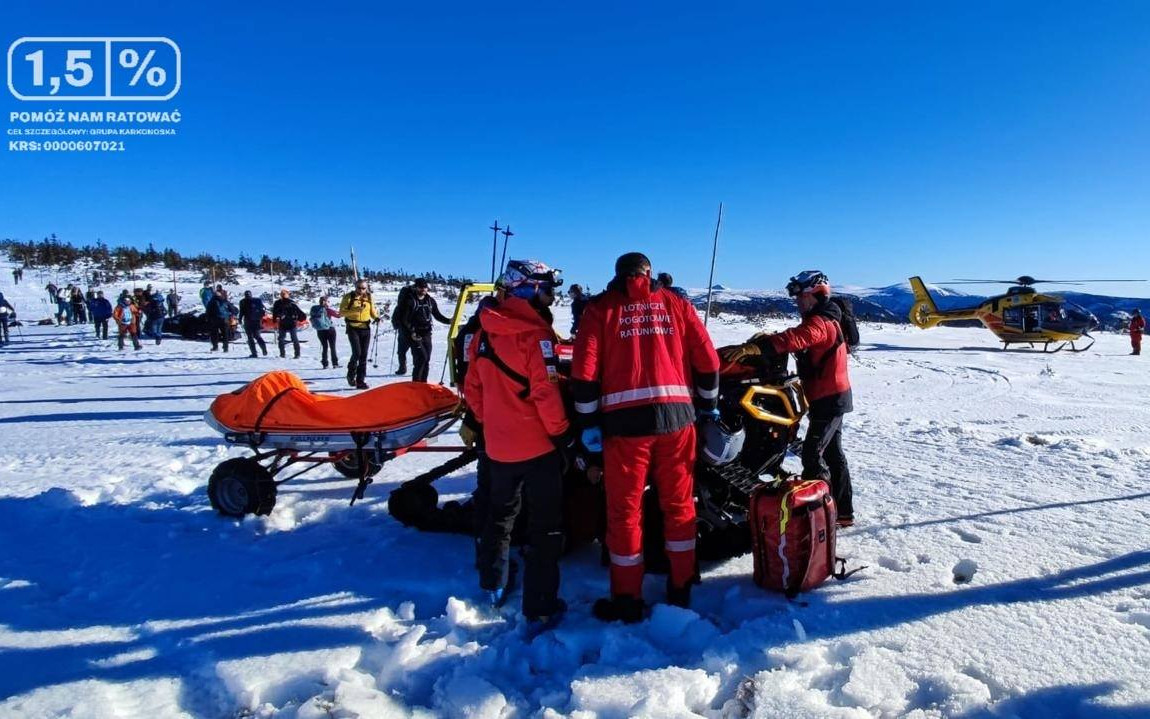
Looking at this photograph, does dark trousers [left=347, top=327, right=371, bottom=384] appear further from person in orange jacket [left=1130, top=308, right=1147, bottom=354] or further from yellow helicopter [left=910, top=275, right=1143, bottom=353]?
person in orange jacket [left=1130, top=308, right=1147, bottom=354]

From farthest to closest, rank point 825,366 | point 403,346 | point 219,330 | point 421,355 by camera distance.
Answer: point 219,330 → point 403,346 → point 421,355 → point 825,366

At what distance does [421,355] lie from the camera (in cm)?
1010

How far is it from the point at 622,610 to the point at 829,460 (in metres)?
2.09

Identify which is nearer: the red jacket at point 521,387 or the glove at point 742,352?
the red jacket at point 521,387

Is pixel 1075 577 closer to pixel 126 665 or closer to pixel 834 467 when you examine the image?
pixel 834 467

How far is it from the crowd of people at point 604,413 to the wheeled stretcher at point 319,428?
1298 millimetres

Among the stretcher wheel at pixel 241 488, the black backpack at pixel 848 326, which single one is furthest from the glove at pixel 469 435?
the black backpack at pixel 848 326

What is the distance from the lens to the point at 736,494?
4055 mm

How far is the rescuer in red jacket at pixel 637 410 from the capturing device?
3.25 m

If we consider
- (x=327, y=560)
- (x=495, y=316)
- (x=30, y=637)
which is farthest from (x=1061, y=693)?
(x=30, y=637)

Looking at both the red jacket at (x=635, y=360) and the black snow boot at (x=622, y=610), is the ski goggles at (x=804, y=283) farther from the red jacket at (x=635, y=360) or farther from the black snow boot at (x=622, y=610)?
the black snow boot at (x=622, y=610)

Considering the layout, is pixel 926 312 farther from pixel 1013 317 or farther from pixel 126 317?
pixel 126 317

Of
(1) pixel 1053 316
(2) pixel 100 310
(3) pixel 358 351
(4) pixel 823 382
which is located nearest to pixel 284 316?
(3) pixel 358 351

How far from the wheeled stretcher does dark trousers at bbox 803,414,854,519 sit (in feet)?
7.76
